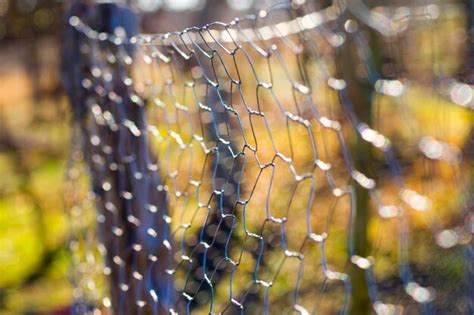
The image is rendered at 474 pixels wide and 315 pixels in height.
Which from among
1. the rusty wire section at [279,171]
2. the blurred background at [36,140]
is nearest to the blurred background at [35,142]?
the blurred background at [36,140]

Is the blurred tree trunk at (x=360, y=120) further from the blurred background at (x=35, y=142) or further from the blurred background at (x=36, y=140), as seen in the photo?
the blurred background at (x=35, y=142)

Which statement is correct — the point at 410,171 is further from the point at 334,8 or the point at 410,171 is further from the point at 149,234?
the point at 149,234

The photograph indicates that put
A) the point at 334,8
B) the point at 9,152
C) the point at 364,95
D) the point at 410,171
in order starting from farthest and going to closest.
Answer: the point at 9,152
the point at 410,171
the point at 364,95
the point at 334,8

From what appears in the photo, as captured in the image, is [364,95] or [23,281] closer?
[364,95]

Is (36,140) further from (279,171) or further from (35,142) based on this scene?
(279,171)

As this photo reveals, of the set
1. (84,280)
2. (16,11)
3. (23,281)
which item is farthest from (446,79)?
(16,11)

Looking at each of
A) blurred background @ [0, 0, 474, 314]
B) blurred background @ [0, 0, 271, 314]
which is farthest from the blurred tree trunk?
blurred background @ [0, 0, 271, 314]

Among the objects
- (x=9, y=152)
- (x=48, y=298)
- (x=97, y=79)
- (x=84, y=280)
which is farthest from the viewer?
(x=9, y=152)
